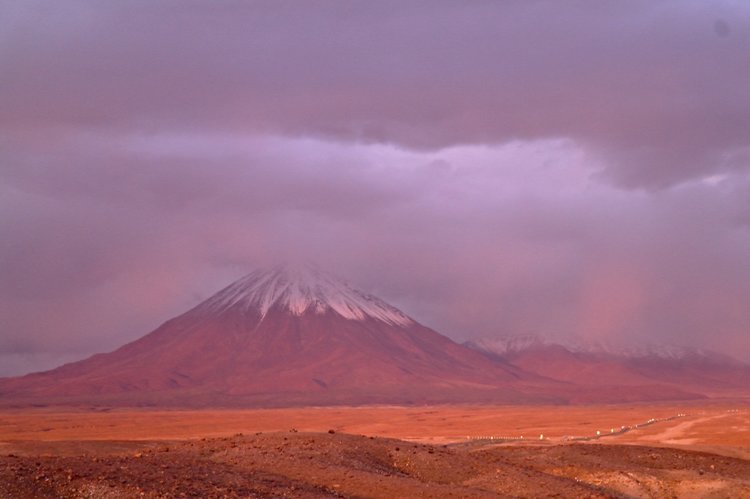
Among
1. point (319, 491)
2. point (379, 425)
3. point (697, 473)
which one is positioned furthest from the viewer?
point (379, 425)

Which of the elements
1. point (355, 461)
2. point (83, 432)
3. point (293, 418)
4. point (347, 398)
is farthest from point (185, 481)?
point (347, 398)

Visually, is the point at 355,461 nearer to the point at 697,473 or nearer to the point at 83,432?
the point at 697,473

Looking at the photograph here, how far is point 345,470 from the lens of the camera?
2402cm

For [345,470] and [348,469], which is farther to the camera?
[348,469]

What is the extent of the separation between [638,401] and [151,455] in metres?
182

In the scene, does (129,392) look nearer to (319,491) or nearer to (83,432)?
(83,432)

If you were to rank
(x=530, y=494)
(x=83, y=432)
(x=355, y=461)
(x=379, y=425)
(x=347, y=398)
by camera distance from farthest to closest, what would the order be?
(x=347, y=398)
(x=379, y=425)
(x=83, y=432)
(x=355, y=461)
(x=530, y=494)

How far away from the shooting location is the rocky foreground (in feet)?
63.4

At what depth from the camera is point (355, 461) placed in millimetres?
25938

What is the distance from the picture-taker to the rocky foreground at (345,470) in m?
19.3

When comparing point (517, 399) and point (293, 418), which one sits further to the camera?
point (517, 399)

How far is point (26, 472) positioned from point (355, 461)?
9.75 meters

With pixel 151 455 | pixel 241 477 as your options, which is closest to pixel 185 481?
pixel 241 477

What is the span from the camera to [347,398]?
597 ft
